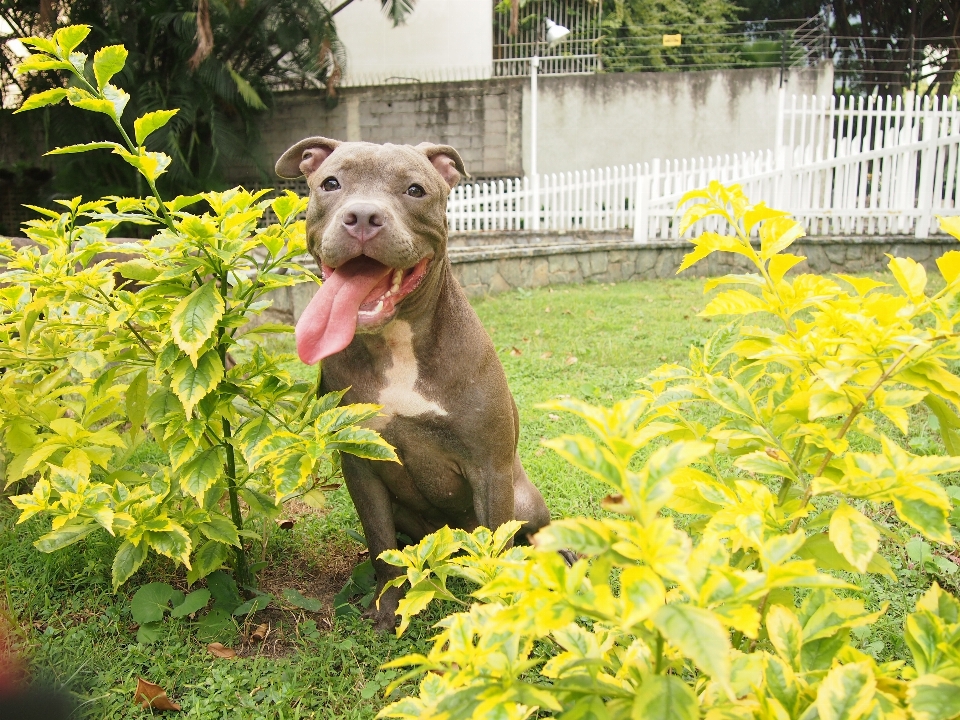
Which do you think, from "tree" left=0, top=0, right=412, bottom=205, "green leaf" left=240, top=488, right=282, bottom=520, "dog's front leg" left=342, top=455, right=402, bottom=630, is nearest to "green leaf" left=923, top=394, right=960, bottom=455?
"dog's front leg" left=342, top=455, right=402, bottom=630

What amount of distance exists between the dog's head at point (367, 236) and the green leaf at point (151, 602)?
3.63ft

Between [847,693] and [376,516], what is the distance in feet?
5.86

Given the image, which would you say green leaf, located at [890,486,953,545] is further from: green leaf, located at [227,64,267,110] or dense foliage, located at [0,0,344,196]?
green leaf, located at [227,64,267,110]

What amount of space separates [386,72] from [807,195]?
11.1 m

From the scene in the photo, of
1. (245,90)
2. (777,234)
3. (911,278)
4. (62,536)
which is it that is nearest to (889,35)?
(245,90)

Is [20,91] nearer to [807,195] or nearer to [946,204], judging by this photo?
[807,195]

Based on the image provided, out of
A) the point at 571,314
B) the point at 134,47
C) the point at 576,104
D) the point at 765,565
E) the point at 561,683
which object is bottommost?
the point at 571,314

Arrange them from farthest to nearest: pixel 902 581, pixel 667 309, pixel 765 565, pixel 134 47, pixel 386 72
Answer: pixel 386 72 < pixel 134 47 < pixel 667 309 < pixel 902 581 < pixel 765 565

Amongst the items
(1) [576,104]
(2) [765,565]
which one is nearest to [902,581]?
(2) [765,565]

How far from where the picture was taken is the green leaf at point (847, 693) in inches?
38.0

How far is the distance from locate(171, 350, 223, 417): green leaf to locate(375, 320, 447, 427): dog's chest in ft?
1.69

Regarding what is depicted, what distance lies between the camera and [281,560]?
9.87ft

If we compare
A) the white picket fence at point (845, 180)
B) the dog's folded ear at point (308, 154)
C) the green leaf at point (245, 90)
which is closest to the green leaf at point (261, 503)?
the dog's folded ear at point (308, 154)

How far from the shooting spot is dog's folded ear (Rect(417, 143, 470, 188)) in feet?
8.66
